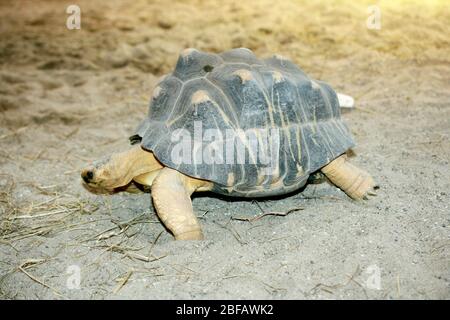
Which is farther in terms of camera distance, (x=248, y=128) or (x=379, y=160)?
(x=379, y=160)

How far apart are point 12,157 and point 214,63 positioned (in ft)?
6.90

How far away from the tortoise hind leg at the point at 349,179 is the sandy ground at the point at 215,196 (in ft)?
0.25

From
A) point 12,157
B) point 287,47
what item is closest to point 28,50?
point 12,157

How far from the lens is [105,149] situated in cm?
381

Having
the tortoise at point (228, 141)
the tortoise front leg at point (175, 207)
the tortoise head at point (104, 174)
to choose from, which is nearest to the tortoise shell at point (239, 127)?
the tortoise at point (228, 141)

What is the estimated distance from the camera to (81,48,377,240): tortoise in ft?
8.45

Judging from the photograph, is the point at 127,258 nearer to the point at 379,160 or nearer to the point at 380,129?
the point at 379,160

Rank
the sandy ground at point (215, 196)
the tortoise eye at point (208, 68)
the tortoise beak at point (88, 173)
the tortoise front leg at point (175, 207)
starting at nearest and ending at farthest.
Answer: the sandy ground at point (215, 196), the tortoise front leg at point (175, 207), the tortoise beak at point (88, 173), the tortoise eye at point (208, 68)

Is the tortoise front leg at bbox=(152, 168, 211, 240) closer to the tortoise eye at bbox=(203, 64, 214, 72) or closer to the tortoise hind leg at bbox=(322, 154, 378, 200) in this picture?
the tortoise eye at bbox=(203, 64, 214, 72)

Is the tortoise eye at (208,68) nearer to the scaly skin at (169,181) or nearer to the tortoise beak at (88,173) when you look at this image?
the scaly skin at (169,181)

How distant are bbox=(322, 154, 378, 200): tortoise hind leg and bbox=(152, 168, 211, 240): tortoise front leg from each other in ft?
3.33

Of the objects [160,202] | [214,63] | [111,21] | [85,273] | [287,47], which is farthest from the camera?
[111,21]

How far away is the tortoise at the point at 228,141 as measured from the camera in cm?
258

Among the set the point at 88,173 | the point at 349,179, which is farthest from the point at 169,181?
the point at 349,179
